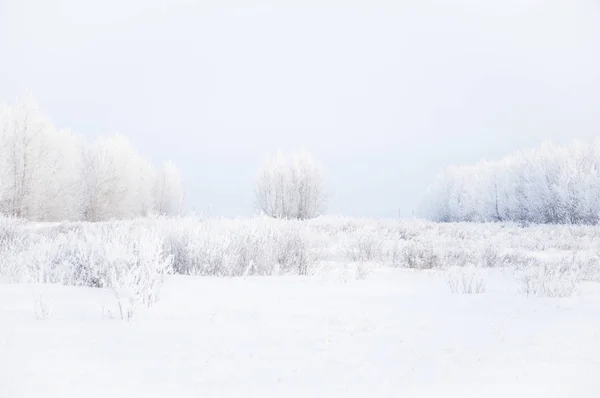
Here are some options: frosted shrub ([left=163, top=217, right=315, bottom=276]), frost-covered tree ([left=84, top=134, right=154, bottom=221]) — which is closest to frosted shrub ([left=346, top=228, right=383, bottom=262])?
frosted shrub ([left=163, top=217, right=315, bottom=276])

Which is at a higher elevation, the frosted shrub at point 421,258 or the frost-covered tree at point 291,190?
the frost-covered tree at point 291,190

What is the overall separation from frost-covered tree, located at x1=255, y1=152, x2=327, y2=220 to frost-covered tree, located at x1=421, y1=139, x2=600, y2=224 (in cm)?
1710

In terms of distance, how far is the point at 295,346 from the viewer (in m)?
3.87

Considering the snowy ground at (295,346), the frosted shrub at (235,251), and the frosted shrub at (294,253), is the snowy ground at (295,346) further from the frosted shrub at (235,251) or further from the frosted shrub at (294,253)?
the frosted shrub at (294,253)

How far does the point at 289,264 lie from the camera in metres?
10.0

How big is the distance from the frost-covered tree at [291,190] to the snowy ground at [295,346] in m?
38.7

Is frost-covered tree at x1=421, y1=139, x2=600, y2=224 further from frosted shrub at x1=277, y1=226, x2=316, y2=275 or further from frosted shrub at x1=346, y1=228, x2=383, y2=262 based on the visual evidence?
frosted shrub at x1=277, y1=226, x2=316, y2=275

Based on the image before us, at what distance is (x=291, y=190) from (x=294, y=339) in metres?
41.2

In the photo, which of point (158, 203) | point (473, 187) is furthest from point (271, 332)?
point (473, 187)

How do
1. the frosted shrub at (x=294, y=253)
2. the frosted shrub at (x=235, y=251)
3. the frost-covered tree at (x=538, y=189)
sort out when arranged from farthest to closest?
the frost-covered tree at (x=538, y=189) → the frosted shrub at (x=294, y=253) → the frosted shrub at (x=235, y=251)

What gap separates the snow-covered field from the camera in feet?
9.75

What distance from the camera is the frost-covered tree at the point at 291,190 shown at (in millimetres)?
45125

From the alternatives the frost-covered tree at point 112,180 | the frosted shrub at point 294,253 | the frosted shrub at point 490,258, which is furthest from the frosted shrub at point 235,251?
the frost-covered tree at point 112,180

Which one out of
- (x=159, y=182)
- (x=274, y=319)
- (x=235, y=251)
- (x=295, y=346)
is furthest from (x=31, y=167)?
(x=295, y=346)
